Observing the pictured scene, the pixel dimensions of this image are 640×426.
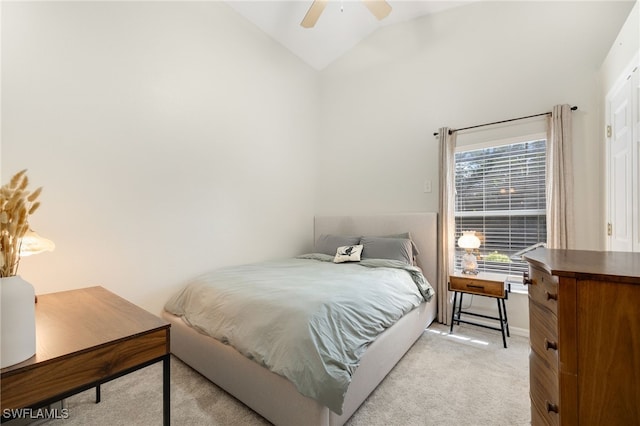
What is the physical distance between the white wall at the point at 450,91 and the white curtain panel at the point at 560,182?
0.41ft

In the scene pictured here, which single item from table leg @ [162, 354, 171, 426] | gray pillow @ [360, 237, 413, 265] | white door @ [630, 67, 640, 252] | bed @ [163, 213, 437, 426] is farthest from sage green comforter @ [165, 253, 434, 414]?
white door @ [630, 67, 640, 252]

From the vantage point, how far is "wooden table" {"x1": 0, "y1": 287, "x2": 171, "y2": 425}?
0.77 m

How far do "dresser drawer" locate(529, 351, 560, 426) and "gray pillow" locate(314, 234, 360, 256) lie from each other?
217 centimetres

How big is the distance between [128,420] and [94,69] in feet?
7.75

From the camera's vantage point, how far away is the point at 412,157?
327cm

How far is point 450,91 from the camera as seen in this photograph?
9.98 ft

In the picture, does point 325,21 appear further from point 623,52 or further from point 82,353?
point 82,353

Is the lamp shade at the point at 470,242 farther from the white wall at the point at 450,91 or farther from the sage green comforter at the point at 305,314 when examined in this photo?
the sage green comforter at the point at 305,314

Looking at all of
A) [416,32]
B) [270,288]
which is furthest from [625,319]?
[416,32]

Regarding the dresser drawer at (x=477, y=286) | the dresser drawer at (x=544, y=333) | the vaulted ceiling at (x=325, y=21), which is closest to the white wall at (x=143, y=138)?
the vaulted ceiling at (x=325, y=21)

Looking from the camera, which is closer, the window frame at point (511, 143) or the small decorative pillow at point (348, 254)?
the window frame at point (511, 143)

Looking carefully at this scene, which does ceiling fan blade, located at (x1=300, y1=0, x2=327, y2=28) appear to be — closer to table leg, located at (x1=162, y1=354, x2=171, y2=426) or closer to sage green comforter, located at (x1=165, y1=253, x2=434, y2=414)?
sage green comforter, located at (x1=165, y1=253, x2=434, y2=414)

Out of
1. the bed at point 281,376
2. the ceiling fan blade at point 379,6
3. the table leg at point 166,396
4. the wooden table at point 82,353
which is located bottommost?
the bed at point 281,376

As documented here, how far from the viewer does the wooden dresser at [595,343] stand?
26.7 inches
